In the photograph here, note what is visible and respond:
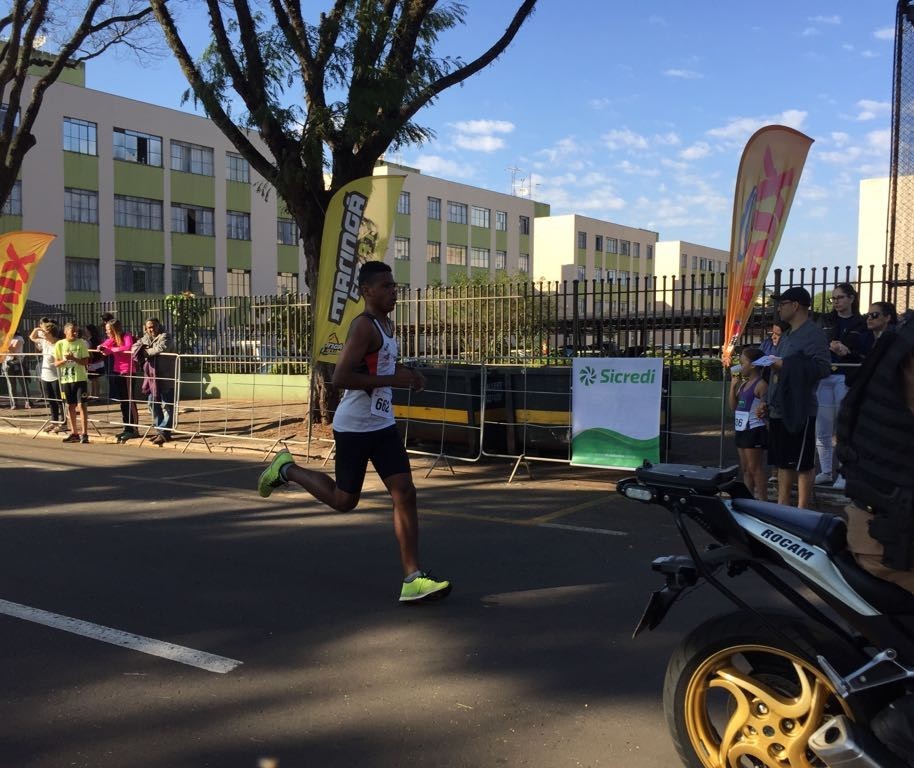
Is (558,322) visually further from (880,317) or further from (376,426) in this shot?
(376,426)

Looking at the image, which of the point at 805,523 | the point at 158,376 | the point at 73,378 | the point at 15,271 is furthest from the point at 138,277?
the point at 805,523

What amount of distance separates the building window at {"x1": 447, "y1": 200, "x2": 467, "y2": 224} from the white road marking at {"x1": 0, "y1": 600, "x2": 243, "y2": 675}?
194ft

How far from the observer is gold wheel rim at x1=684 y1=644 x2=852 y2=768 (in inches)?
103

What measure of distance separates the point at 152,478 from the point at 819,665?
8314mm

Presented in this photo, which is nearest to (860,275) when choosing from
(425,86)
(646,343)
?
(646,343)

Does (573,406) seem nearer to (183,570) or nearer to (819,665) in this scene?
(183,570)

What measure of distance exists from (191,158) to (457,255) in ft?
81.2

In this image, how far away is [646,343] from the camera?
14.7 meters

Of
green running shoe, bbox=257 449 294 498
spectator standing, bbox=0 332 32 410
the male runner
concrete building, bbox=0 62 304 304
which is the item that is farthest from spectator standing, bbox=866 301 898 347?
concrete building, bbox=0 62 304 304

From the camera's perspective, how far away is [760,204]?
27.2 feet

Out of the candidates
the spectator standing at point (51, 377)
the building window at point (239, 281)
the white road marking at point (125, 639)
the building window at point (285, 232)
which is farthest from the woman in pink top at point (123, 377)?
the building window at point (285, 232)

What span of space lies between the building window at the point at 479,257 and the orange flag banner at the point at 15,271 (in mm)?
51907

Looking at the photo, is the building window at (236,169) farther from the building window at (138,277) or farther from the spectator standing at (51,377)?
the spectator standing at (51,377)

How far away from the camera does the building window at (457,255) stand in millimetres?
62938
